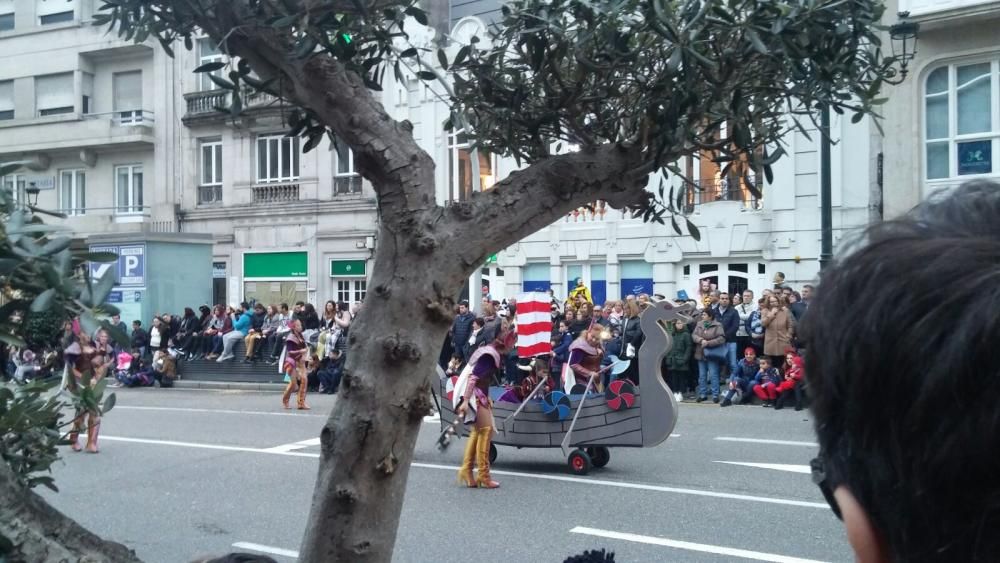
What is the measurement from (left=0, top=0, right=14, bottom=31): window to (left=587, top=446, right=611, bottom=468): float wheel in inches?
1223

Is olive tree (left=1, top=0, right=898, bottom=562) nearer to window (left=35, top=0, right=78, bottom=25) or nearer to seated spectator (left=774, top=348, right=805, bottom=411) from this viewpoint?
seated spectator (left=774, top=348, right=805, bottom=411)

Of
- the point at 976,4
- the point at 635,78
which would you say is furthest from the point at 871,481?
the point at 976,4

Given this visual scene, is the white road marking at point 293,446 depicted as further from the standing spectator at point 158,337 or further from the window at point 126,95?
the window at point 126,95

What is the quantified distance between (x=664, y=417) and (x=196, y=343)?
16114 millimetres

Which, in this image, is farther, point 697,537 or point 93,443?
point 93,443

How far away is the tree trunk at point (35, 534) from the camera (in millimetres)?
1840

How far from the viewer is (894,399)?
0.86 m

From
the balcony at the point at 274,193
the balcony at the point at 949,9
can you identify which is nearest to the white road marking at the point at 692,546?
the balcony at the point at 949,9

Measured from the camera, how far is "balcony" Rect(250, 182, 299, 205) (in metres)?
29.6

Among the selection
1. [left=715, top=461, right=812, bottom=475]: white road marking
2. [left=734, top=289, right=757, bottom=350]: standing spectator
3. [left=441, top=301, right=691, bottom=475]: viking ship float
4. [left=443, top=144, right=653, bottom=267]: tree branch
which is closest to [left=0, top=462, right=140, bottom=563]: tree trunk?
[left=443, top=144, right=653, bottom=267]: tree branch

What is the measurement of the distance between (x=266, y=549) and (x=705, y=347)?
32.7 ft

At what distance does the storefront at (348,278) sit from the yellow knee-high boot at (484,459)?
19.3 metres

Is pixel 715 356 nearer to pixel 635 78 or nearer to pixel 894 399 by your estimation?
pixel 635 78

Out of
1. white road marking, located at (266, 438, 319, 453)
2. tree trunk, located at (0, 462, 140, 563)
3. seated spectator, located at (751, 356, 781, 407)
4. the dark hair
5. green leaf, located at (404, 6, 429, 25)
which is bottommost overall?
white road marking, located at (266, 438, 319, 453)
